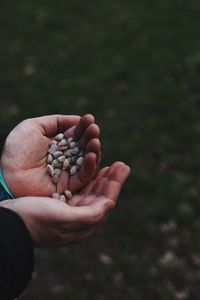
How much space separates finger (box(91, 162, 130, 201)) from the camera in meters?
2.02

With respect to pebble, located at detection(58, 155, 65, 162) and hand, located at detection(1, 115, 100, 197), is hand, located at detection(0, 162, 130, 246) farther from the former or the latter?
pebble, located at detection(58, 155, 65, 162)

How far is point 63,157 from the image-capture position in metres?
2.22

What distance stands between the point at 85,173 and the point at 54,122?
293 millimetres

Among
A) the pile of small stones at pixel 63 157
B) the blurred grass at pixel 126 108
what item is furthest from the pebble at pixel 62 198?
A: the blurred grass at pixel 126 108

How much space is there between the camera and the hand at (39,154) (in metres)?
2.11

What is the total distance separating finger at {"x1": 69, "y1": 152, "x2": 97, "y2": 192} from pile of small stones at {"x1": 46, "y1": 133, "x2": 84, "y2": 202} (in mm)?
49

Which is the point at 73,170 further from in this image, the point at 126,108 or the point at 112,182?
the point at 126,108

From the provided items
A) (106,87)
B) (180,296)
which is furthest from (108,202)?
(106,87)

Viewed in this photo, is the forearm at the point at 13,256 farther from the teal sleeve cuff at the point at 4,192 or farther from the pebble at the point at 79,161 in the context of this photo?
the pebble at the point at 79,161

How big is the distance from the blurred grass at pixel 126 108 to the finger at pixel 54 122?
4.29 feet

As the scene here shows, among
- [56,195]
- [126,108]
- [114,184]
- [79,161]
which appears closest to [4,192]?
[56,195]

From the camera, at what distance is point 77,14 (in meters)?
6.31

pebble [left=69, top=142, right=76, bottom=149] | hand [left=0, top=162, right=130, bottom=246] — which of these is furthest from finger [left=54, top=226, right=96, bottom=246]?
pebble [left=69, top=142, right=76, bottom=149]

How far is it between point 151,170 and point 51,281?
3.64 ft
